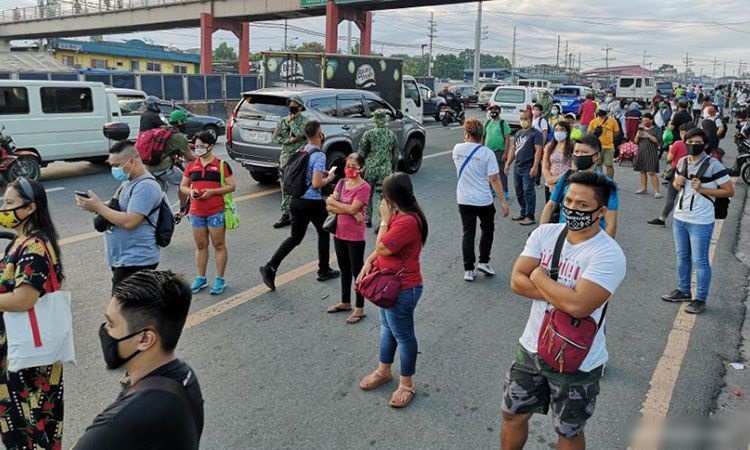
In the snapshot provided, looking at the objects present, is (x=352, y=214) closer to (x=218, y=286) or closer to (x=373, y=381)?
(x=373, y=381)

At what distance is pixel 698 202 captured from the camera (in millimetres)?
5234

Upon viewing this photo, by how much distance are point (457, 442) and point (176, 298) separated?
2.14 meters

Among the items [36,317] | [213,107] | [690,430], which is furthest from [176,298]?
[213,107]

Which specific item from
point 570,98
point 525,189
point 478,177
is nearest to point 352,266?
point 478,177

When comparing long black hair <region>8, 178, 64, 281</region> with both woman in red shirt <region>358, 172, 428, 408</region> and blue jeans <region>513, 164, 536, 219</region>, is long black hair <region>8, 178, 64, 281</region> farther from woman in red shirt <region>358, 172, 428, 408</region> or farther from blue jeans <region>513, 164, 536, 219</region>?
blue jeans <region>513, 164, 536, 219</region>

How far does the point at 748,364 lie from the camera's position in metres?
4.44

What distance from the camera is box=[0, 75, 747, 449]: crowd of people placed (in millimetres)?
1818

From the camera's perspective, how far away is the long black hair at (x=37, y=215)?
280 centimetres

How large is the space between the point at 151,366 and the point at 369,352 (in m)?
2.83

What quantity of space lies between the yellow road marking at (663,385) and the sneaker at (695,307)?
43 millimetres

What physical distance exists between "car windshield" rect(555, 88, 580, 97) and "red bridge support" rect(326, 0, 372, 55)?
11137mm

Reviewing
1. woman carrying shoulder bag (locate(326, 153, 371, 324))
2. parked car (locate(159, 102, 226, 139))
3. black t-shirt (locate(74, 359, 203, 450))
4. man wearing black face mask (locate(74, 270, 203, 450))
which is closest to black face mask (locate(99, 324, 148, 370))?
man wearing black face mask (locate(74, 270, 203, 450))

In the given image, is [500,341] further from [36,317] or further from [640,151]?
[640,151]

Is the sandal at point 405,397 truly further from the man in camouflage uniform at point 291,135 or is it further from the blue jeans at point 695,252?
the man in camouflage uniform at point 291,135
